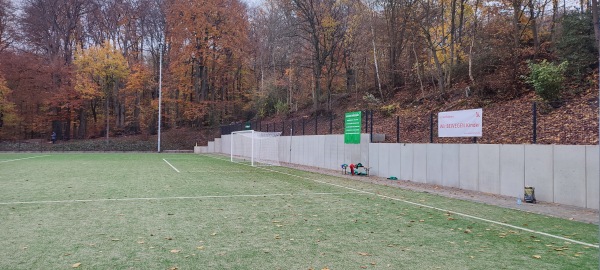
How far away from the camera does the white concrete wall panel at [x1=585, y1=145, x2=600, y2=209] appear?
9.05 meters

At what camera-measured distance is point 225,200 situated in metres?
10.2

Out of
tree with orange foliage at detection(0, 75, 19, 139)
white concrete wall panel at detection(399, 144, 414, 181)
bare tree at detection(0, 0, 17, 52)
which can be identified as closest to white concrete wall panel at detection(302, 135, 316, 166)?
white concrete wall panel at detection(399, 144, 414, 181)

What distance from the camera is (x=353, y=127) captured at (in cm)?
1916

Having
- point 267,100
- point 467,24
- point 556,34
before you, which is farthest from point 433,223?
point 267,100

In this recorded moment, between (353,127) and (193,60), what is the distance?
29470mm

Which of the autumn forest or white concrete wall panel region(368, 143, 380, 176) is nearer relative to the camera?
white concrete wall panel region(368, 143, 380, 176)

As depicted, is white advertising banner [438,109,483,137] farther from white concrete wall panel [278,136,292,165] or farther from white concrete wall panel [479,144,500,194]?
white concrete wall panel [278,136,292,165]

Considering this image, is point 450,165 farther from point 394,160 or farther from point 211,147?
point 211,147

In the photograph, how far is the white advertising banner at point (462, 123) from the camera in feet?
41.9

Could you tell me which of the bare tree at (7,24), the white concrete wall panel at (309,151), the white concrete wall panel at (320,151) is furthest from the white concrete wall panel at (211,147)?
the bare tree at (7,24)

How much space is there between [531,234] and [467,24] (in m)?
22.8

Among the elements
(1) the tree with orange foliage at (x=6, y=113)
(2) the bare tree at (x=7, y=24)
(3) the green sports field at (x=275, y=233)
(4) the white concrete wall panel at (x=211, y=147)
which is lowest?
(3) the green sports field at (x=275, y=233)

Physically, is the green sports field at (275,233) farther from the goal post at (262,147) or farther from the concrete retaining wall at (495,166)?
the goal post at (262,147)

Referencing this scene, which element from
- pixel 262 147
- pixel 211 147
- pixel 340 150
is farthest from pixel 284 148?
pixel 211 147
